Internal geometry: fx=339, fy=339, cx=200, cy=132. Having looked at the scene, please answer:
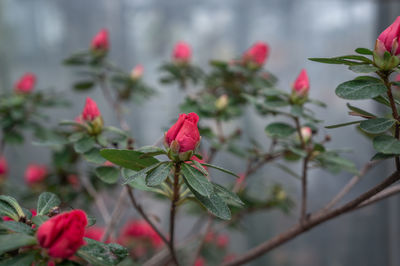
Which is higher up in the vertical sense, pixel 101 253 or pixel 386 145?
pixel 386 145

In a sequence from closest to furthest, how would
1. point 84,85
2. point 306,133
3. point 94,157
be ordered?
point 94,157
point 306,133
point 84,85

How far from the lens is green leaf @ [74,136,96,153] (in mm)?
641

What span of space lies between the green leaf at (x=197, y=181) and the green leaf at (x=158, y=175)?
2 cm

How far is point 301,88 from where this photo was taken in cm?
74

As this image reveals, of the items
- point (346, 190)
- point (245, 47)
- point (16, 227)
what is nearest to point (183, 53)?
point (346, 190)

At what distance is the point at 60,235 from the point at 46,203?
0.13 meters

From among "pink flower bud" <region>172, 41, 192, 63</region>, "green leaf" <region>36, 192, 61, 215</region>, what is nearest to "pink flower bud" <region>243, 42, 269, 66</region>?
"pink flower bud" <region>172, 41, 192, 63</region>

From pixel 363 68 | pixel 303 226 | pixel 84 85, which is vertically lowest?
pixel 303 226

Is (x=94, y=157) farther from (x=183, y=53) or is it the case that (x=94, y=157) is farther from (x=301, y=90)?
(x=183, y=53)

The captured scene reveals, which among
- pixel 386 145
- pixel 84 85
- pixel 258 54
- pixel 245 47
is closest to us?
pixel 386 145

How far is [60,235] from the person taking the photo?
0.40 meters

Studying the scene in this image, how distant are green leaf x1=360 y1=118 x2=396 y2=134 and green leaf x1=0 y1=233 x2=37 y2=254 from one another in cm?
47

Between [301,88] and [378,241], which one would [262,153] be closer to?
[301,88]

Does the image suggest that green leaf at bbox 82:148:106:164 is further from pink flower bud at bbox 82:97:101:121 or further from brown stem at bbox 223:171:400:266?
brown stem at bbox 223:171:400:266
